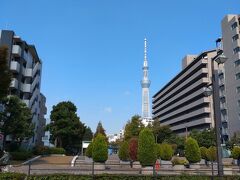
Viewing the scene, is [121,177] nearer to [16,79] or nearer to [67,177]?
[67,177]

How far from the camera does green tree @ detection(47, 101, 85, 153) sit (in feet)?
218

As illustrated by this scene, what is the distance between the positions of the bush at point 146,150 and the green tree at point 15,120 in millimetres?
19769

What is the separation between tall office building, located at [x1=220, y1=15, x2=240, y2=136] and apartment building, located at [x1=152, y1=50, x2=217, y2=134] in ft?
18.1

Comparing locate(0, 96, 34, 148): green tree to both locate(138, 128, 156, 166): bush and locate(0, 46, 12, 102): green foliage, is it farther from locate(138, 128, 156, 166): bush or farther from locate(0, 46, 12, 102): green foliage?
locate(138, 128, 156, 166): bush

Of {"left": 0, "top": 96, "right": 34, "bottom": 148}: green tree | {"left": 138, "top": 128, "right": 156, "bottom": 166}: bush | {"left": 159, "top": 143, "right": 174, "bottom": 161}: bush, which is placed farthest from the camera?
{"left": 0, "top": 96, "right": 34, "bottom": 148}: green tree

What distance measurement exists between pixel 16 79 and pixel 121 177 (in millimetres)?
40294

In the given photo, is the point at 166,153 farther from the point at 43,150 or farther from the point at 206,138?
the point at 206,138

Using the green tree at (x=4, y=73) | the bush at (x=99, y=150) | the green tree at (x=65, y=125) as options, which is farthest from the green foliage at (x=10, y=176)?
the green tree at (x=65, y=125)

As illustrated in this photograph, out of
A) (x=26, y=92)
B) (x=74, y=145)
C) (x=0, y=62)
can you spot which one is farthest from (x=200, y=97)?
(x=0, y=62)

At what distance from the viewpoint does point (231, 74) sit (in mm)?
78750

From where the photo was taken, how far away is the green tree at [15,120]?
138 ft

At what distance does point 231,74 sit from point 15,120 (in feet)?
177

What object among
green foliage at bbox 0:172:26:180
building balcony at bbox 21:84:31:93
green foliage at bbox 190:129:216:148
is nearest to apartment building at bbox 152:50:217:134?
green foliage at bbox 190:129:216:148

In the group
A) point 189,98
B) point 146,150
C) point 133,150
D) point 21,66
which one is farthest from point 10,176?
point 189,98
